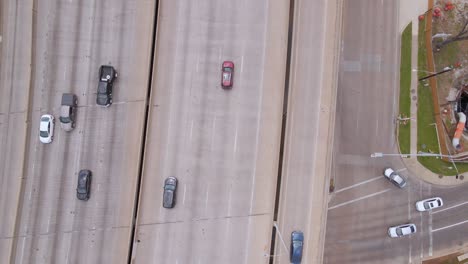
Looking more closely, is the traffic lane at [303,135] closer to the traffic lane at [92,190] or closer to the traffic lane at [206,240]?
the traffic lane at [206,240]

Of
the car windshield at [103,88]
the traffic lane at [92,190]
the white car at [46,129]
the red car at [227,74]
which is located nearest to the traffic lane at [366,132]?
the red car at [227,74]

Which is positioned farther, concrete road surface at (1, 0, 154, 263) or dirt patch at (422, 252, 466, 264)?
dirt patch at (422, 252, 466, 264)

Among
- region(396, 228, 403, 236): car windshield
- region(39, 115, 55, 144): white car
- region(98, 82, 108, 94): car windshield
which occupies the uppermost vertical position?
region(98, 82, 108, 94): car windshield

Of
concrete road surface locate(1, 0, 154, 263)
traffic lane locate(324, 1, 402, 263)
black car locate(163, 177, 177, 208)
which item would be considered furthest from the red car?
traffic lane locate(324, 1, 402, 263)

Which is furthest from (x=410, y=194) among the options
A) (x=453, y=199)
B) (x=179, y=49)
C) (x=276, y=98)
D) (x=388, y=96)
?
(x=179, y=49)

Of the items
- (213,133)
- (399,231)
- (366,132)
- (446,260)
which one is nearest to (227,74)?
(213,133)

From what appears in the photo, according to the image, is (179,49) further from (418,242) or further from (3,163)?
(418,242)

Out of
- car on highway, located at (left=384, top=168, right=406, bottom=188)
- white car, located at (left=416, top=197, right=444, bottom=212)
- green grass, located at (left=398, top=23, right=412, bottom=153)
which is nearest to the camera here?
car on highway, located at (left=384, top=168, right=406, bottom=188)

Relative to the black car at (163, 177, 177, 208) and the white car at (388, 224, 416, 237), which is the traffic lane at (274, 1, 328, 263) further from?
the black car at (163, 177, 177, 208)
